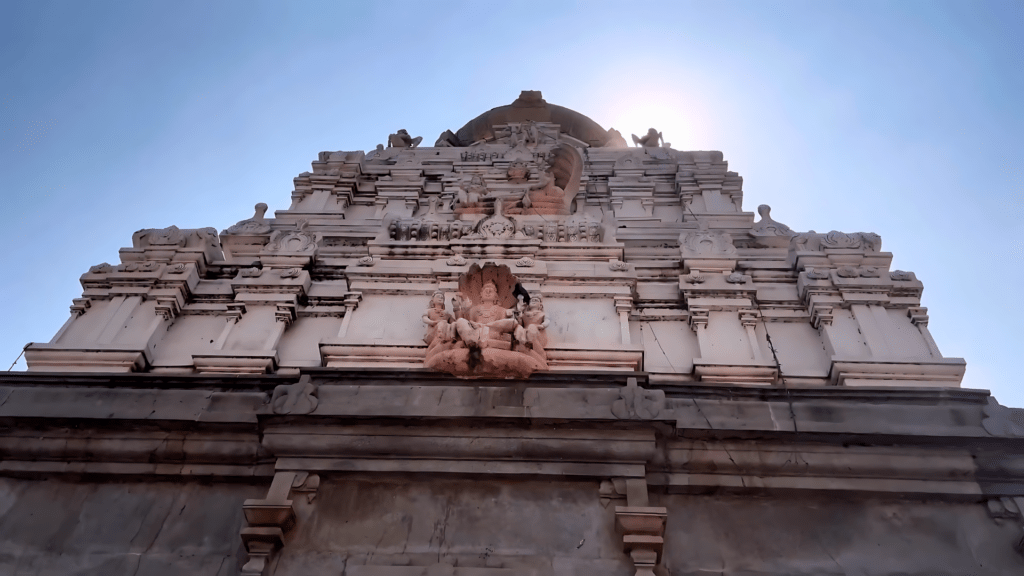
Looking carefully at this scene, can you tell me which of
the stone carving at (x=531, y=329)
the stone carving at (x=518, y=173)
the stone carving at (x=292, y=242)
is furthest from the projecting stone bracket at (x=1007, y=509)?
the stone carving at (x=518, y=173)

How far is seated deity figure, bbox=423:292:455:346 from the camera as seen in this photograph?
11023 millimetres

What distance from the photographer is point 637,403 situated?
9867mm

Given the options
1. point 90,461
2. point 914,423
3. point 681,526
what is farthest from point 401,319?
point 914,423

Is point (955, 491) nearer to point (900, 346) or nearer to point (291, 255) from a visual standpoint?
point (900, 346)

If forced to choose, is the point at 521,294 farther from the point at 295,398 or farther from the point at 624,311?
the point at 295,398

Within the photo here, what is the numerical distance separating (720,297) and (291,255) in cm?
726

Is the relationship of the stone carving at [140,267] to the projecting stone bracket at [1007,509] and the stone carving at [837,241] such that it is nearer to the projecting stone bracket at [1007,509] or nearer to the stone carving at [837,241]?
the stone carving at [837,241]

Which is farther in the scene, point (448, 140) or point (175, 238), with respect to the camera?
point (448, 140)

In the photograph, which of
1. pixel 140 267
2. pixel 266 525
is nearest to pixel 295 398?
pixel 266 525

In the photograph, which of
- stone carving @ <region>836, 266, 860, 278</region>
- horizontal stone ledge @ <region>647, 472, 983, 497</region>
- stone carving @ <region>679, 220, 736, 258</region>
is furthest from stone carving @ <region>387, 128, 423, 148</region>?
horizontal stone ledge @ <region>647, 472, 983, 497</region>

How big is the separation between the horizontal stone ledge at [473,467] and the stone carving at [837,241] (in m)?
7.11

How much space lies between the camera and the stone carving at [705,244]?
47.8 ft

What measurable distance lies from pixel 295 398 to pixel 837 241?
9578mm

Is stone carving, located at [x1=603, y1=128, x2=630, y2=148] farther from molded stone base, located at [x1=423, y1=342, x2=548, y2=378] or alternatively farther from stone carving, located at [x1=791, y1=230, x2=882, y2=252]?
molded stone base, located at [x1=423, y1=342, x2=548, y2=378]
